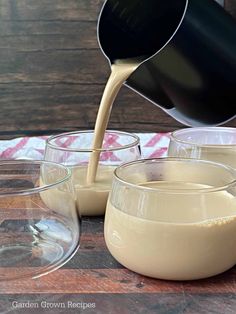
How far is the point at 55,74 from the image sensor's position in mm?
1675

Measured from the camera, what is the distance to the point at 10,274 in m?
0.61

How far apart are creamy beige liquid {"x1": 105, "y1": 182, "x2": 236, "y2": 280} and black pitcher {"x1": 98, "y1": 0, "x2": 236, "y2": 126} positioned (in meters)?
0.28

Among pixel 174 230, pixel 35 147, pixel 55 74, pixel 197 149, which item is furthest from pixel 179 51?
pixel 55 74

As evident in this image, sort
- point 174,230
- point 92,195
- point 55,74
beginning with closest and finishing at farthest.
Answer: point 174,230 < point 92,195 < point 55,74

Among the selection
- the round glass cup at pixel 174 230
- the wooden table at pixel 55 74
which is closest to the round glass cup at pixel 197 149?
the round glass cup at pixel 174 230

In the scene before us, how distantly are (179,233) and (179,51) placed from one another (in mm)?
328

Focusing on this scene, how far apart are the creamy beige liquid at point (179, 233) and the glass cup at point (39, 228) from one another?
70 millimetres

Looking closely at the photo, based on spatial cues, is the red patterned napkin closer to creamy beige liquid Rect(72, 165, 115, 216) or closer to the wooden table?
the wooden table

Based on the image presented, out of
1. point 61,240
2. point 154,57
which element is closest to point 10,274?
point 61,240

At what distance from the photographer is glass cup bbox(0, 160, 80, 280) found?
61 centimetres

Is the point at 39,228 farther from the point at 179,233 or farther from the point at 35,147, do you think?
the point at 35,147

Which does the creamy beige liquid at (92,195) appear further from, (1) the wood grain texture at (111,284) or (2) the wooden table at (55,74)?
(2) the wooden table at (55,74)

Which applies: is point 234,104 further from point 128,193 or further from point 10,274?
point 10,274

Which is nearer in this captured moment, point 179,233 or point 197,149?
point 179,233
